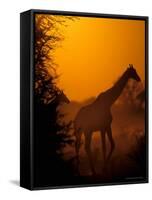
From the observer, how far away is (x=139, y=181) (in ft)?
25.2

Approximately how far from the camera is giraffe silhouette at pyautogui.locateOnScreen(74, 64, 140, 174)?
7391 mm

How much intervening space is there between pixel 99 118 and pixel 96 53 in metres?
0.58

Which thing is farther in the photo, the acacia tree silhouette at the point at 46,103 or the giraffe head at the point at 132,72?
the giraffe head at the point at 132,72

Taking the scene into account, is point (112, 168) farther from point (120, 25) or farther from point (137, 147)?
point (120, 25)

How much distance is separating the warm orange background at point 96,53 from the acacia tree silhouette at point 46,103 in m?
0.08

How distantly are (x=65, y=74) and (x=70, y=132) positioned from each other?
1.66ft

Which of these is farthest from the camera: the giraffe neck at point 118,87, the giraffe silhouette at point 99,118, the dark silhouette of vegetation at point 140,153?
the dark silhouette of vegetation at point 140,153

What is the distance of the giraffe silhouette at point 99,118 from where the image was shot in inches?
291

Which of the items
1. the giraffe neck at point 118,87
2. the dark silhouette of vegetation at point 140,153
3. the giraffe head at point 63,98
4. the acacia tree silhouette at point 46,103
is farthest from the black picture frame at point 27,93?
the giraffe neck at point 118,87

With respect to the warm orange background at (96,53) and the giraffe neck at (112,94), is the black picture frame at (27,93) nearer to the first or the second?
the warm orange background at (96,53)

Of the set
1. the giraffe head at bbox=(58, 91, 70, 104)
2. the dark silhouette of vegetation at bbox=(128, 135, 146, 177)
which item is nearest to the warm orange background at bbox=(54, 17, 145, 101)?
the giraffe head at bbox=(58, 91, 70, 104)

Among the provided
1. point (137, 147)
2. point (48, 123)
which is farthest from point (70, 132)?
point (137, 147)

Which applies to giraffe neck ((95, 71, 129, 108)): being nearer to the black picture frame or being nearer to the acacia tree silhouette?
the acacia tree silhouette

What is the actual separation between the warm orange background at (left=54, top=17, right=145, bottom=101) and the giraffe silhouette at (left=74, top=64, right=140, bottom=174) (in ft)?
0.21
